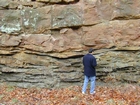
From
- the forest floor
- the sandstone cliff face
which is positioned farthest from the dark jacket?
the sandstone cliff face

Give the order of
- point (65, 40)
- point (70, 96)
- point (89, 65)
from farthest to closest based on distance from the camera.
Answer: point (65, 40)
point (70, 96)
point (89, 65)

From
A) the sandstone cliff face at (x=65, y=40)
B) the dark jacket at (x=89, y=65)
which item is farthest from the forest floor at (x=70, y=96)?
the dark jacket at (x=89, y=65)

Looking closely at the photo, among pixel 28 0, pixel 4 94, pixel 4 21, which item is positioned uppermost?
pixel 28 0

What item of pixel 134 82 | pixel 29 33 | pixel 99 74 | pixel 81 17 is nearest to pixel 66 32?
pixel 81 17

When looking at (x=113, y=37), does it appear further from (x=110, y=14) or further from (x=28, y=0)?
(x=28, y=0)

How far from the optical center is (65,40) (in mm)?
10086

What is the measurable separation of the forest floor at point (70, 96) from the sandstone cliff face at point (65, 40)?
1.36ft

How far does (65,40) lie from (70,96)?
101 inches

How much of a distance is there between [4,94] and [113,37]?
5.34 meters

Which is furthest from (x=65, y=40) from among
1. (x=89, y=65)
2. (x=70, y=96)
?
(x=70, y=96)

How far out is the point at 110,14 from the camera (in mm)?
9867

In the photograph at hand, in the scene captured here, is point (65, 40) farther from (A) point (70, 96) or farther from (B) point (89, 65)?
(A) point (70, 96)

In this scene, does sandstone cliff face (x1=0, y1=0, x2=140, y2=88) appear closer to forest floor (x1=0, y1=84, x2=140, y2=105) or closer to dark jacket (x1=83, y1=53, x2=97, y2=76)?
forest floor (x1=0, y1=84, x2=140, y2=105)

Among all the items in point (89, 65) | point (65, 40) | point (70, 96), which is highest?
point (65, 40)
